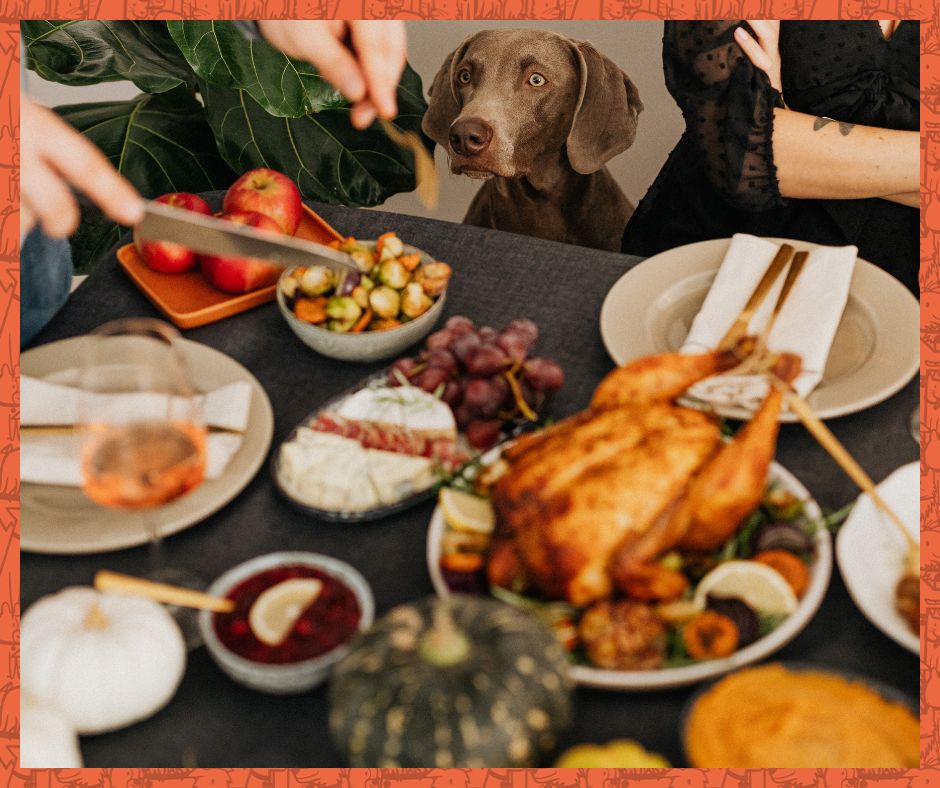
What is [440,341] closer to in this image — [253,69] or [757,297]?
[757,297]

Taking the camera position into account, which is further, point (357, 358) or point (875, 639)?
point (357, 358)

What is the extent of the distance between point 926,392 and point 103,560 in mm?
1094

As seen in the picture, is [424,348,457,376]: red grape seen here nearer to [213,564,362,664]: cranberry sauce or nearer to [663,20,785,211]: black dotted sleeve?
[213,564,362,664]: cranberry sauce

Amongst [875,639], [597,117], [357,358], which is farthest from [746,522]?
[597,117]

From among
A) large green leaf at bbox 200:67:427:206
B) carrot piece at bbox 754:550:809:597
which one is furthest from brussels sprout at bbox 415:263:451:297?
large green leaf at bbox 200:67:427:206

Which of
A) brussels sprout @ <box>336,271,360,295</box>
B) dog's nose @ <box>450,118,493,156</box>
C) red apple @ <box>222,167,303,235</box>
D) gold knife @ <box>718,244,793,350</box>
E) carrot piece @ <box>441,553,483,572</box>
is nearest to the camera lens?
carrot piece @ <box>441,553,483,572</box>

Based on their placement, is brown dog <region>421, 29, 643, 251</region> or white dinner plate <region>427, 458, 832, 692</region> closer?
white dinner plate <region>427, 458, 832, 692</region>

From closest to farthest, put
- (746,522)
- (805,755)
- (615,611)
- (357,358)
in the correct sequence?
(805,755) → (615,611) → (746,522) → (357,358)

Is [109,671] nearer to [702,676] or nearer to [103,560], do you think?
[103,560]

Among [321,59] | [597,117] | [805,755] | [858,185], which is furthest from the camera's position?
[597,117]

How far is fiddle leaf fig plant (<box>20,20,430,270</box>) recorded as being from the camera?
7.14ft

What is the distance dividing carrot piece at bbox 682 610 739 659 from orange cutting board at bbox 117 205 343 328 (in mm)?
941

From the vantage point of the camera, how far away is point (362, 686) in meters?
0.75

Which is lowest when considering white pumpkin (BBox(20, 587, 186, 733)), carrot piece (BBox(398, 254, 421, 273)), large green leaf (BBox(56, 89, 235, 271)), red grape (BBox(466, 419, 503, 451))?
large green leaf (BBox(56, 89, 235, 271))
